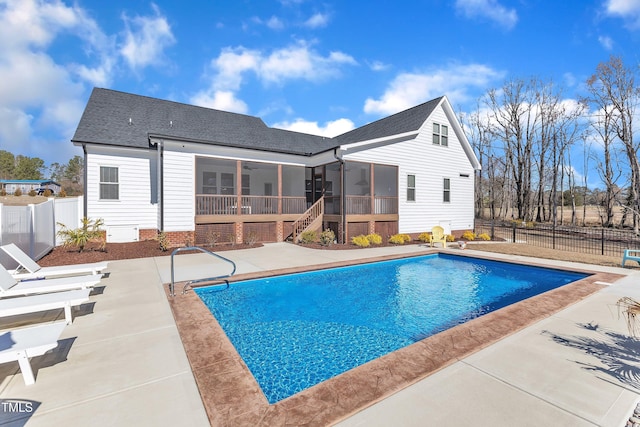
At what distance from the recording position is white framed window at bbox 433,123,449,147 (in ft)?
56.8

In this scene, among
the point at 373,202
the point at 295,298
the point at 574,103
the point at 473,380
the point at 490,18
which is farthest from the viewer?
the point at 574,103

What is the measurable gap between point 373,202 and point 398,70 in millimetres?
9313

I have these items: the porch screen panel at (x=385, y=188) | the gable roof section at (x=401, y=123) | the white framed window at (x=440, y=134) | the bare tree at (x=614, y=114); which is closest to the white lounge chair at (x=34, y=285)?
the porch screen panel at (x=385, y=188)

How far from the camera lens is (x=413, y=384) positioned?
115 inches

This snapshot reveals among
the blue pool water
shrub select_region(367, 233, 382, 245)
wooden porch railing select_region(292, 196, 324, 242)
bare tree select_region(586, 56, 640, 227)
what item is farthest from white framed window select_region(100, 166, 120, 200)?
bare tree select_region(586, 56, 640, 227)

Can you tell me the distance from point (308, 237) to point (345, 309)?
771cm

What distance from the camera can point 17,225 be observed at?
7.90m

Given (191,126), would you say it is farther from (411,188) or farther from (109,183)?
(411,188)

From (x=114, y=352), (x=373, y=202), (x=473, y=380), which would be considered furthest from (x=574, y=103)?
(x=114, y=352)

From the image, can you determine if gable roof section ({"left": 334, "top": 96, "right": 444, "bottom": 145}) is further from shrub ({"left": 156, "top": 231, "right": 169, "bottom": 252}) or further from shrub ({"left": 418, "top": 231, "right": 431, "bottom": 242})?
shrub ({"left": 156, "top": 231, "right": 169, "bottom": 252})

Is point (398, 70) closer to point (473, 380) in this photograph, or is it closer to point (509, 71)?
point (473, 380)

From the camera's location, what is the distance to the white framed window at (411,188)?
53.9ft

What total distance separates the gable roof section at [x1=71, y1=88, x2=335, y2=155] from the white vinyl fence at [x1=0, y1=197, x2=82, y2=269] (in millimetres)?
3152

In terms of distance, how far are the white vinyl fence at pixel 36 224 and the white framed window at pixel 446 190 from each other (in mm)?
19368
